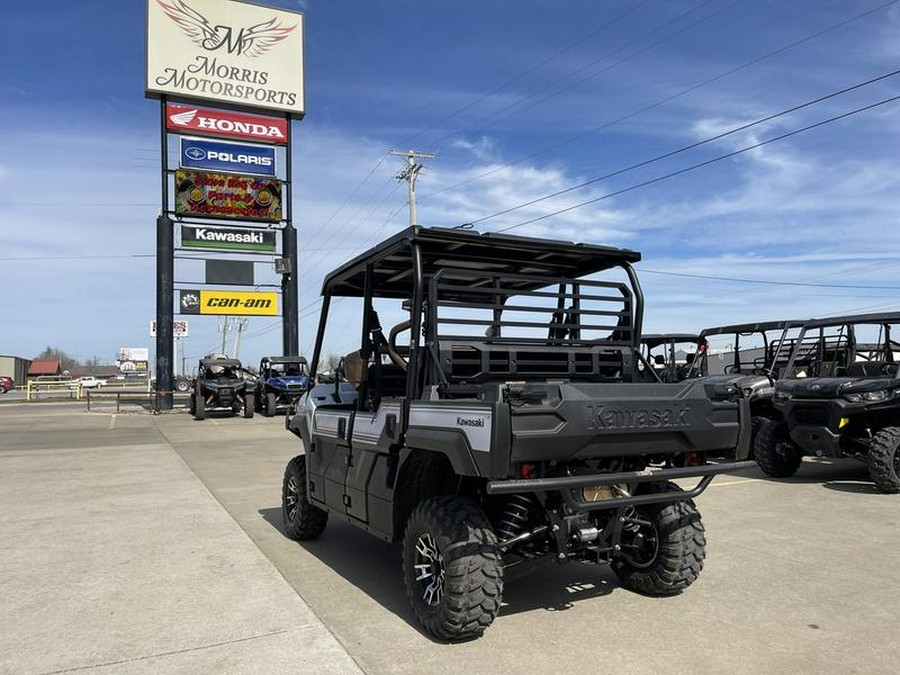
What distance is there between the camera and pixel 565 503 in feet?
12.7

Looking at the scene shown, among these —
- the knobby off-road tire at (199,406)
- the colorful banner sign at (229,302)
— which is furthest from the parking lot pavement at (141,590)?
the colorful banner sign at (229,302)

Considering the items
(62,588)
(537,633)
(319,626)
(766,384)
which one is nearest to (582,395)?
(537,633)

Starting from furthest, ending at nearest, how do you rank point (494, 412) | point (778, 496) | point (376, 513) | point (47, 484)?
point (47, 484)
point (778, 496)
point (376, 513)
point (494, 412)

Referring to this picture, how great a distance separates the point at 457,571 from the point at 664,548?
1.60 meters

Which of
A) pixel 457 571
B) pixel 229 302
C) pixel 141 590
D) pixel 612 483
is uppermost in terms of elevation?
pixel 229 302

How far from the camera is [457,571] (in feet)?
12.2

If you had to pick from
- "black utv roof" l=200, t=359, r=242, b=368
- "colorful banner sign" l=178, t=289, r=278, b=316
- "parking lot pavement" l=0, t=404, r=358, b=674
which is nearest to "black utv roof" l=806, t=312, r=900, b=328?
"parking lot pavement" l=0, t=404, r=358, b=674

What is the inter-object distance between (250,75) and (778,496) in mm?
26484

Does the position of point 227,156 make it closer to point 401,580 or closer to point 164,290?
point 164,290

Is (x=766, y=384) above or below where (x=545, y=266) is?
below

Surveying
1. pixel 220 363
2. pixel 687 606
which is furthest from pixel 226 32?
pixel 687 606

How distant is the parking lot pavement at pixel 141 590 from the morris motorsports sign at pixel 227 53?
21614 millimetres

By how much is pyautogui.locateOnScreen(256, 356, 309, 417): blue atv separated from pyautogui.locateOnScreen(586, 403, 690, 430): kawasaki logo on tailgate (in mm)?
19911

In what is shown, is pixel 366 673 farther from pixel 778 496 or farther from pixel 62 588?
pixel 778 496
